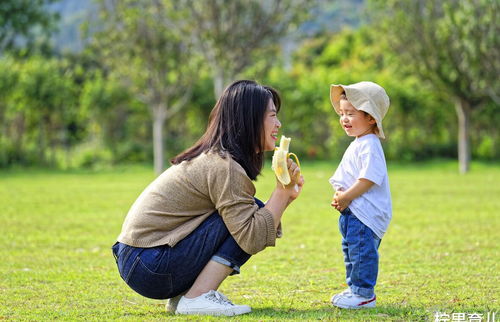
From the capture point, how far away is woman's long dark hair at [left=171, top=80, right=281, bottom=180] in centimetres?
459

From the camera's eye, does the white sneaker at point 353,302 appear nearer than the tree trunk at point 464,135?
Yes

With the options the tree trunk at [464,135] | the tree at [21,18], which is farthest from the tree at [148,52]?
the tree trunk at [464,135]

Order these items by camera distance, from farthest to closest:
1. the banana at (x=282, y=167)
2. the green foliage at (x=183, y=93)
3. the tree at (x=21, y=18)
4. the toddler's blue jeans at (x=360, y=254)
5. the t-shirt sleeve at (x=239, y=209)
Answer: the tree at (x=21, y=18) < the green foliage at (x=183, y=93) < the toddler's blue jeans at (x=360, y=254) < the banana at (x=282, y=167) < the t-shirt sleeve at (x=239, y=209)

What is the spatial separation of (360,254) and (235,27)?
57.0 feet

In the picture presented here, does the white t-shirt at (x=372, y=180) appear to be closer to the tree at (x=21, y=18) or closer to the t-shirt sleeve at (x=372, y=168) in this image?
the t-shirt sleeve at (x=372, y=168)

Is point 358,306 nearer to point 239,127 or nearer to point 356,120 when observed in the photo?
point 356,120

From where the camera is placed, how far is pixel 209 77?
26969 mm

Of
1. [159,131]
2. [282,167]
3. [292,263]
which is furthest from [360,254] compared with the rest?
[159,131]

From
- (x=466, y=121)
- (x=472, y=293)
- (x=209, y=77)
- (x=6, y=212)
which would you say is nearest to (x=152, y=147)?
(x=209, y=77)

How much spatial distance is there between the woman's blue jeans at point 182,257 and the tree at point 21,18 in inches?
889

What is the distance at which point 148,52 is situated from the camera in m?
22.8

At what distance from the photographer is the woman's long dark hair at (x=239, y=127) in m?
4.59

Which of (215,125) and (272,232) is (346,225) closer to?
(272,232)

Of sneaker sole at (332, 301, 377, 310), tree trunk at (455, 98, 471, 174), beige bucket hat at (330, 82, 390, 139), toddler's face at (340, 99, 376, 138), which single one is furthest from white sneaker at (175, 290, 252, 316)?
tree trunk at (455, 98, 471, 174)
